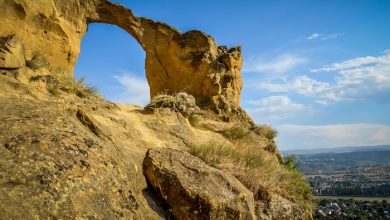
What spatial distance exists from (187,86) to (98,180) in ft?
37.8

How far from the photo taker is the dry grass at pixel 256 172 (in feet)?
21.8

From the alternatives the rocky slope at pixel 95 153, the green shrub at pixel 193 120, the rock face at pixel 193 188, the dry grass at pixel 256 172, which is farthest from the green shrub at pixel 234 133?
the rock face at pixel 193 188

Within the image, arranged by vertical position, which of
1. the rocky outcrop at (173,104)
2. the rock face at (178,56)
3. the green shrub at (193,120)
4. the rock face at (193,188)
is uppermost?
the rock face at (178,56)

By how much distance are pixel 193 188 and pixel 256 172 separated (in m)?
2.31

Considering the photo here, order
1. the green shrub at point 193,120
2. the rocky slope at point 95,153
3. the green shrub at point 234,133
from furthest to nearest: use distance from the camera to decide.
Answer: the green shrub at point 234,133
the green shrub at point 193,120
the rocky slope at point 95,153

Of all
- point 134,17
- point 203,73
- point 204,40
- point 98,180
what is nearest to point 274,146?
point 203,73

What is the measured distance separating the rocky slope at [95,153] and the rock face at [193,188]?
0.05 feet

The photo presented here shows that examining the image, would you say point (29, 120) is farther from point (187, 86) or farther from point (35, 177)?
point (187, 86)

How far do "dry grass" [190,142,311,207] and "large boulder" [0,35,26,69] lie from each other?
12.8 feet

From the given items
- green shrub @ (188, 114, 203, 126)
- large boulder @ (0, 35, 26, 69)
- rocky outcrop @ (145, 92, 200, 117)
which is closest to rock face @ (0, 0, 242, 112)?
green shrub @ (188, 114, 203, 126)

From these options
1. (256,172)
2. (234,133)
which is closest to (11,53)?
(256,172)

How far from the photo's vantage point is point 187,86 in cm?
1545

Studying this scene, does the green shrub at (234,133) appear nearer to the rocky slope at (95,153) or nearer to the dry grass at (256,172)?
the rocky slope at (95,153)

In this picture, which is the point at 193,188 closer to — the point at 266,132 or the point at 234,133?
the point at 234,133
